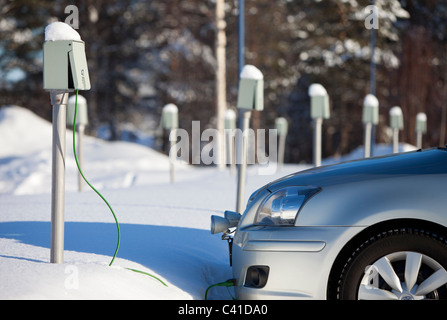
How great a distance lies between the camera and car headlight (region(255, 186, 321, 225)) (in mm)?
Result: 3445

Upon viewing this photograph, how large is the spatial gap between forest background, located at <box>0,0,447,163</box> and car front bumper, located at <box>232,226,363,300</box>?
2593 cm

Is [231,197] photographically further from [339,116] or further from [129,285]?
[339,116]

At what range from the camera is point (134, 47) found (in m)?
32.5

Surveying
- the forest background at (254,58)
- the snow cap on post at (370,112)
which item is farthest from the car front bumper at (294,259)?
the forest background at (254,58)

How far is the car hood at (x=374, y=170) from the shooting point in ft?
11.1

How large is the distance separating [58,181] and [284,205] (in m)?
1.60

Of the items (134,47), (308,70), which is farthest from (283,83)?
(134,47)

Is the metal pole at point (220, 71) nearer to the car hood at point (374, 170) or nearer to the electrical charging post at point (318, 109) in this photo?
the electrical charging post at point (318, 109)

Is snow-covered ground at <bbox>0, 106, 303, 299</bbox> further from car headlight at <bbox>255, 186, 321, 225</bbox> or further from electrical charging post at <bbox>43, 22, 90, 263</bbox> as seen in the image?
car headlight at <bbox>255, 186, 321, 225</bbox>

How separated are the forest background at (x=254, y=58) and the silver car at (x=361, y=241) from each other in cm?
2592

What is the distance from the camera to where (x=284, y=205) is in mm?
3523

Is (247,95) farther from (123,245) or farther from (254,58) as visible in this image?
(254,58)

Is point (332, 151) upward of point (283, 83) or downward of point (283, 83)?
downward

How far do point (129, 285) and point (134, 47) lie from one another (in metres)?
29.6
